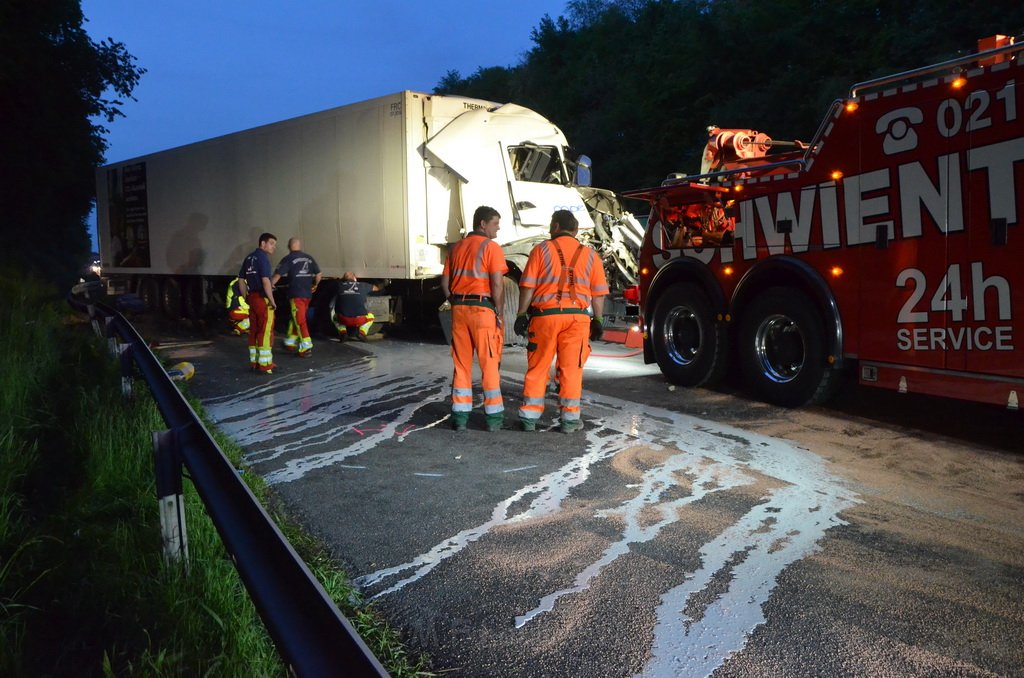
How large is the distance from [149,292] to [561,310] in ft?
53.5

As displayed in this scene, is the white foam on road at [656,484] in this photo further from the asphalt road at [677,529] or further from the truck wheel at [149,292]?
the truck wheel at [149,292]

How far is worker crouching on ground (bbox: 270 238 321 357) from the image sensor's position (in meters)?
11.1

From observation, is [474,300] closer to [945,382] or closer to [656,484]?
[656,484]

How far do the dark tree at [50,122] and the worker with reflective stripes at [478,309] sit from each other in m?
24.9

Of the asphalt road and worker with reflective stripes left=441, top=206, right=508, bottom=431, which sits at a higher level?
worker with reflective stripes left=441, top=206, right=508, bottom=431

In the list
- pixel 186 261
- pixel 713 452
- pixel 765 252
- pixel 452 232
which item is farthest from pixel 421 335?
pixel 713 452

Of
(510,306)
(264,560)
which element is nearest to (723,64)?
(510,306)

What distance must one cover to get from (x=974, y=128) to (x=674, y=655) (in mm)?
4331

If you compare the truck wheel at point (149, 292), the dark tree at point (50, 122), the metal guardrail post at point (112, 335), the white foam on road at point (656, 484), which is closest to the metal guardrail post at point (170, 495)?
the white foam on road at point (656, 484)

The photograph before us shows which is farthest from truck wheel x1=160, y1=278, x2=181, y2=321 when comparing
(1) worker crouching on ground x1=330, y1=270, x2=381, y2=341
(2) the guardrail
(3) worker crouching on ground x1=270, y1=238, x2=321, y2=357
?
(2) the guardrail

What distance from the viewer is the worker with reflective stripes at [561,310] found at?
6391 mm

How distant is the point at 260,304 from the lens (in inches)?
392

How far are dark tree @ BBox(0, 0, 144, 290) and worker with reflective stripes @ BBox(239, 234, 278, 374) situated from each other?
20.8m

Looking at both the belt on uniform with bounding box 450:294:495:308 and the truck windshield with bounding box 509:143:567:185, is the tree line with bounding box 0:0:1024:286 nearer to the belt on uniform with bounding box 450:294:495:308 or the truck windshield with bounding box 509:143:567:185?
the truck windshield with bounding box 509:143:567:185
